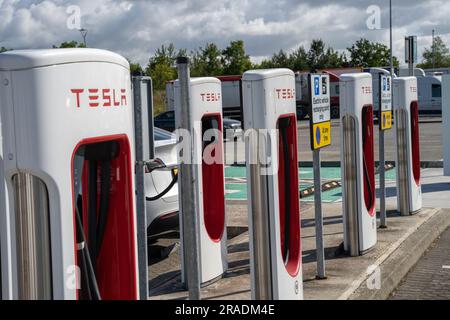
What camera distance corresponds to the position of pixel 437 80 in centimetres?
4384

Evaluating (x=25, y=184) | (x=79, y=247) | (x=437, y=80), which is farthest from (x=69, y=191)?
(x=437, y=80)

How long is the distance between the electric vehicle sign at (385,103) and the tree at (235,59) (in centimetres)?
4707

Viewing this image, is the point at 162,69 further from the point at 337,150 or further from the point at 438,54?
the point at 438,54

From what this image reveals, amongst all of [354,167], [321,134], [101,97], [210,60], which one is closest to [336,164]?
[354,167]

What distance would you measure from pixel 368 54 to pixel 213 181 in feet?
204

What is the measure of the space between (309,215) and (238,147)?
496 inches

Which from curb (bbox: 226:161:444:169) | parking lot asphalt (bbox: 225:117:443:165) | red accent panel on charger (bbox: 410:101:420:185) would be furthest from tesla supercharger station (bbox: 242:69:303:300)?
parking lot asphalt (bbox: 225:117:443:165)

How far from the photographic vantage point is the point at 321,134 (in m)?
7.24

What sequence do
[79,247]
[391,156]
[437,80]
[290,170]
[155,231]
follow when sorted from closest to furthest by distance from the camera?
[79,247] → [290,170] → [155,231] → [391,156] → [437,80]

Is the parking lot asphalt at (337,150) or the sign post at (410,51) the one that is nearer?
the sign post at (410,51)

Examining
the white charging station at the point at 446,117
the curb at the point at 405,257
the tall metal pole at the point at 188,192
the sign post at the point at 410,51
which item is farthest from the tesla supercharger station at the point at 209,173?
the sign post at the point at 410,51

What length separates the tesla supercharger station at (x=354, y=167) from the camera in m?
8.18

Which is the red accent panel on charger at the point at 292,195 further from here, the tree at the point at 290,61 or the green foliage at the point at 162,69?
the tree at the point at 290,61

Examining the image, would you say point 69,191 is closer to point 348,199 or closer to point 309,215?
point 348,199
